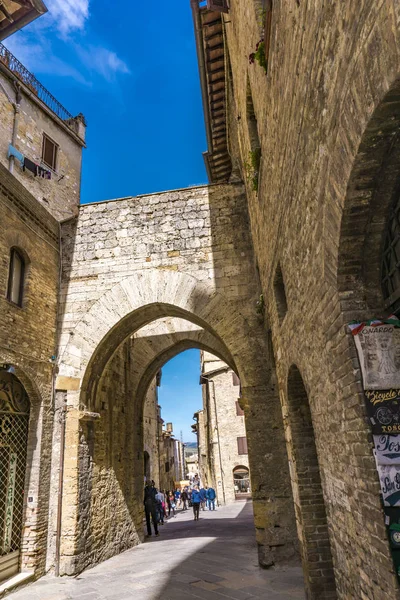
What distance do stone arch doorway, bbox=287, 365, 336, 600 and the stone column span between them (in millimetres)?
1761

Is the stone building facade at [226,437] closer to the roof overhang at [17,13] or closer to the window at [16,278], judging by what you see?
the window at [16,278]

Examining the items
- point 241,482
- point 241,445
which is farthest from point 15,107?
point 241,482

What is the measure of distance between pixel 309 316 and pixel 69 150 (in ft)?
41.6

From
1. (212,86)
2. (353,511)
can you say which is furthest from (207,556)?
(212,86)

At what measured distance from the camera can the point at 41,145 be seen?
12273mm

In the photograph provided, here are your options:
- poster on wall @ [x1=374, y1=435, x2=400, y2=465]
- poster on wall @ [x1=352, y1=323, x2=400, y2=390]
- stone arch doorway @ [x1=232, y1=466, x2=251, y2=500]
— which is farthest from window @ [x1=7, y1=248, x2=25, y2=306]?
stone arch doorway @ [x1=232, y1=466, x2=251, y2=500]

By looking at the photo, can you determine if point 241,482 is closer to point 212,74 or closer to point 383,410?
point 212,74

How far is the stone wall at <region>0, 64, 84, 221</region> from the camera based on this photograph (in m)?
11.1

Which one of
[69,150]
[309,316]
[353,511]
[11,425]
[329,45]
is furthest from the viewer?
[69,150]

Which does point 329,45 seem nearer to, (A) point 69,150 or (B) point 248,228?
(B) point 248,228

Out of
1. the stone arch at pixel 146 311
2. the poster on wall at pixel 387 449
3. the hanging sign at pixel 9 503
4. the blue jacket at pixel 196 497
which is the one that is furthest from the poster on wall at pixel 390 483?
the blue jacket at pixel 196 497

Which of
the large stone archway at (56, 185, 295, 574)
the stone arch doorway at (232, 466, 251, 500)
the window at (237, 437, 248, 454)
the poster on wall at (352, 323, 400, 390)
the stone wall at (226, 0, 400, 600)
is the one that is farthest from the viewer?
the stone arch doorway at (232, 466, 251, 500)

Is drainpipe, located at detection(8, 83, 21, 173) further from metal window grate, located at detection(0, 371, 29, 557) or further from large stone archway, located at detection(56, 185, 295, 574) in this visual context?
metal window grate, located at detection(0, 371, 29, 557)

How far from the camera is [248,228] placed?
8.16 m
